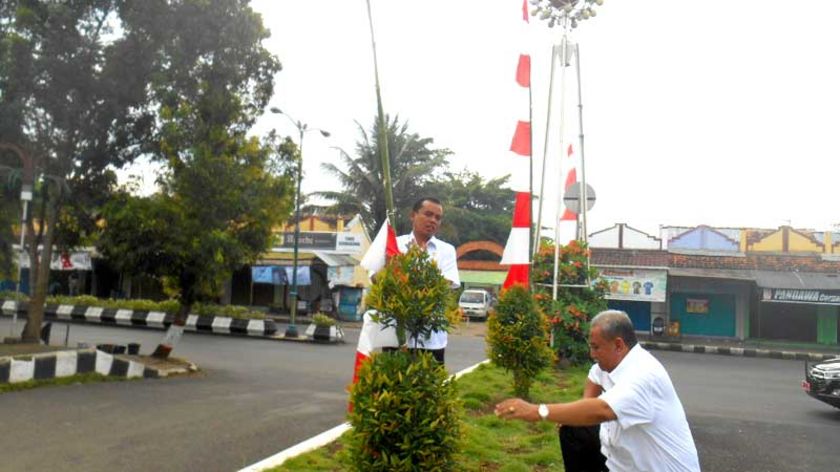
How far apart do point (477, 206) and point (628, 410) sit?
40301 mm

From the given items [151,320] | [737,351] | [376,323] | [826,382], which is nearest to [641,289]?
[737,351]

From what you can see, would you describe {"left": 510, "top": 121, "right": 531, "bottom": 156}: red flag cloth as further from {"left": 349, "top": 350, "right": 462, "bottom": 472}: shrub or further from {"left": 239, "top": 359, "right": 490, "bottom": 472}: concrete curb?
{"left": 349, "top": 350, "right": 462, "bottom": 472}: shrub

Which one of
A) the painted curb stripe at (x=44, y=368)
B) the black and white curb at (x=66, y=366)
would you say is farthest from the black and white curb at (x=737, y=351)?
the painted curb stripe at (x=44, y=368)

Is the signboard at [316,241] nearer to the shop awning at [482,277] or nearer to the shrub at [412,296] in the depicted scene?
the shop awning at [482,277]

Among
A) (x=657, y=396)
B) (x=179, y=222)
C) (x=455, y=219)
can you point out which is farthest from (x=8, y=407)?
(x=455, y=219)

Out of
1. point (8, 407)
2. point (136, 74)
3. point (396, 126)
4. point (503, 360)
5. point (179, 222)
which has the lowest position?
point (8, 407)

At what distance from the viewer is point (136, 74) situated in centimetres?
1168

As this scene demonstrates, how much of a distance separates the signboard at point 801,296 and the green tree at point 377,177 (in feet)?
48.8

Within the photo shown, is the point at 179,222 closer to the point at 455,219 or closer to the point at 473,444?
the point at 473,444

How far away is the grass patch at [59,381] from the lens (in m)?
9.05

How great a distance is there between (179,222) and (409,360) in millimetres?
9000

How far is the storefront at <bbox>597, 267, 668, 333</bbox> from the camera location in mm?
26203

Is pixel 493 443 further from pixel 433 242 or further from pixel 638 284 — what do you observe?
pixel 638 284

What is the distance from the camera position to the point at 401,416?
3.76 meters
